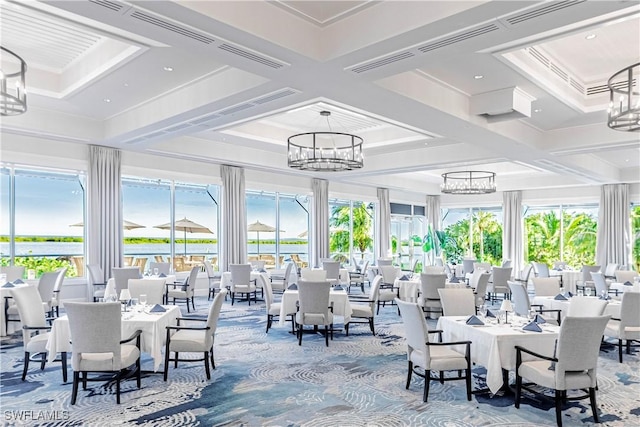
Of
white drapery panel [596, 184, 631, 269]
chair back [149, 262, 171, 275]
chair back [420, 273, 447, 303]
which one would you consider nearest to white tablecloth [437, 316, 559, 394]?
chair back [420, 273, 447, 303]

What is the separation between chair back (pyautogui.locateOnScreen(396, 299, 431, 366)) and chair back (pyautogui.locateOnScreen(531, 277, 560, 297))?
14.4ft

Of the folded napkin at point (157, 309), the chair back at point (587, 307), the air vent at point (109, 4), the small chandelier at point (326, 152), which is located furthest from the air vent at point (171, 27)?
the chair back at point (587, 307)

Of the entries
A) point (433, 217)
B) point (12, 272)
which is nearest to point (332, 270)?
point (12, 272)

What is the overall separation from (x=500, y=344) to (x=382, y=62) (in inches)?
127

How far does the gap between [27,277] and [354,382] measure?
7.76 metres

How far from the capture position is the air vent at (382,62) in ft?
16.5

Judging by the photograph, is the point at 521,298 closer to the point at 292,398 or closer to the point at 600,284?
the point at 600,284

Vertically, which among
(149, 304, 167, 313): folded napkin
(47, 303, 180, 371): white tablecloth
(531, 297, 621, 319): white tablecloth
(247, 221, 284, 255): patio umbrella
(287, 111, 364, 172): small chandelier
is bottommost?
(531, 297, 621, 319): white tablecloth

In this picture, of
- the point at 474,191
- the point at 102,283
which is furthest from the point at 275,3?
the point at 474,191

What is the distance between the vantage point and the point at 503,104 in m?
7.23

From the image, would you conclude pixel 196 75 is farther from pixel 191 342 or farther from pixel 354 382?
pixel 354 382

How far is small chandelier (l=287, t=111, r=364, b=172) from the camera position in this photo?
28.2ft

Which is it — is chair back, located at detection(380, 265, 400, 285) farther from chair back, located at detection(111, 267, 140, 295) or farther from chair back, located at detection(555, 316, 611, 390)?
chair back, located at detection(555, 316, 611, 390)

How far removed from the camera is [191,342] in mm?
5391
